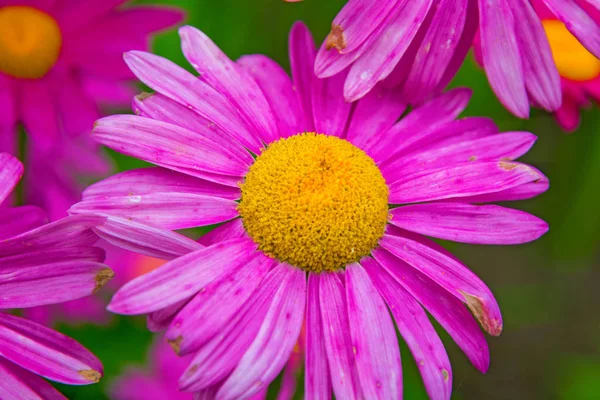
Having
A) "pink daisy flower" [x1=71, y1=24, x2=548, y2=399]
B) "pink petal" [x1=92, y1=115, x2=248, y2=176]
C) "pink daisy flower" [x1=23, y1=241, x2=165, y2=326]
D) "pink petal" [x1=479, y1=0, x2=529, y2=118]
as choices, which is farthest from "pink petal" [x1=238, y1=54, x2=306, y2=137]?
"pink daisy flower" [x1=23, y1=241, x2=165, y2=326]

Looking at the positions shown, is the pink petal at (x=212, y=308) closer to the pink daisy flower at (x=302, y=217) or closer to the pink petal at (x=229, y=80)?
the pink daisy flower at (x=302, y=217)

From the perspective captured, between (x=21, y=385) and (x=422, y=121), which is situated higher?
(x=422, y=121)

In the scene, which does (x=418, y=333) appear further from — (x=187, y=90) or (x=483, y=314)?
(x=187, y=90)

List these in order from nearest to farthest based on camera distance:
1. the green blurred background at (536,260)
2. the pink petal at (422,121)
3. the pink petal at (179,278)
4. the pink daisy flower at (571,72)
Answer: the pink petal at (179,278) < the pink petal at (422,121) < the pink daisy flower at (571,72) < the green blurred background at (536,260)

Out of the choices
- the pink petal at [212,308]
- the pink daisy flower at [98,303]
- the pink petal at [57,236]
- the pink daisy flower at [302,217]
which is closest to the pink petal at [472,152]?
the pink daisy flower at [302,217]

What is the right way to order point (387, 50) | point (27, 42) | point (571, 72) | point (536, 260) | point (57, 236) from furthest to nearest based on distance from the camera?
1. point (536, 260)
2. point (571, 72)
3. point (27, 42)
4. point (387, 50)
5. point (57, 236)

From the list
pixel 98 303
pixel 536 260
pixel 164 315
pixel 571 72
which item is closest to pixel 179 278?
pixel 164 315

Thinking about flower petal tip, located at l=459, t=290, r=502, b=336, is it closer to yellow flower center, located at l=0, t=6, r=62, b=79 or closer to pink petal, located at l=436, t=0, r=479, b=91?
pink petal, located at l=436, t=0, r=479, b=91
